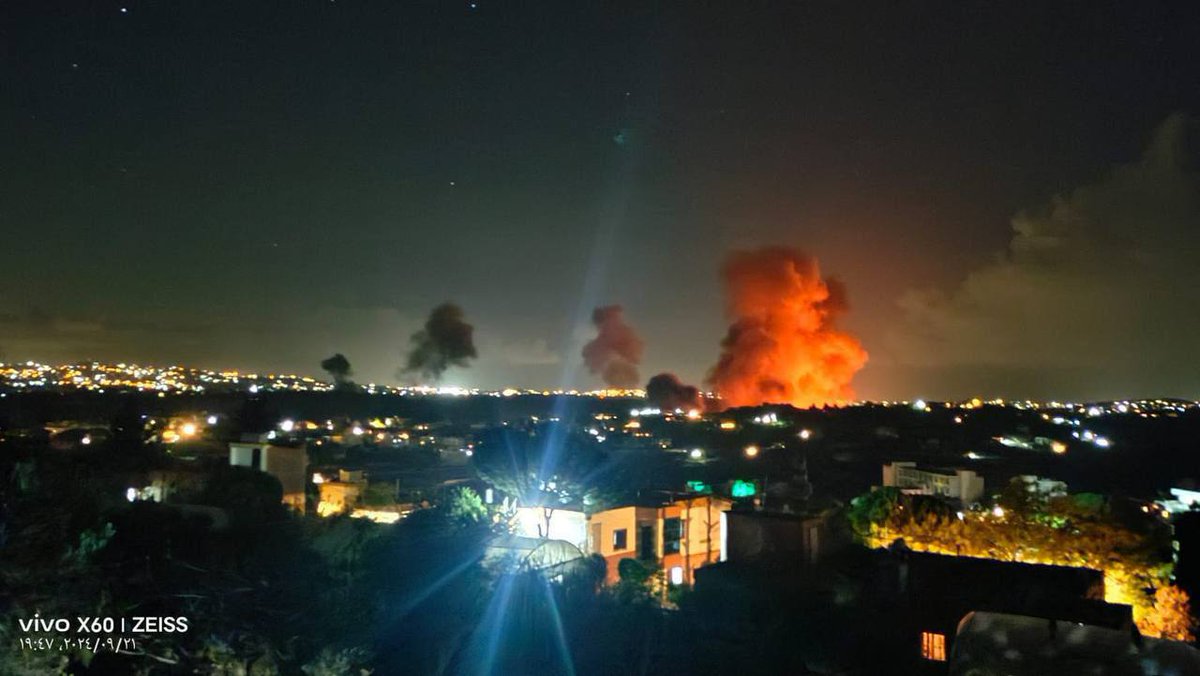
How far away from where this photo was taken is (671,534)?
1644cm

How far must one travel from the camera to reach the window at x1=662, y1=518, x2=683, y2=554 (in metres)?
16.3

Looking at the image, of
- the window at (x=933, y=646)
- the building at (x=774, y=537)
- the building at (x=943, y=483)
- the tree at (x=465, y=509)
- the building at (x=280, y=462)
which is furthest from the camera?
the building at (x=943, y=483)

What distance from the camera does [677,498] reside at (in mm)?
17094

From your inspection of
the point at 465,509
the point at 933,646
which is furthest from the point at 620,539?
the point at 933,646

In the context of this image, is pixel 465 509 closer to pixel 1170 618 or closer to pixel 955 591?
pixel 955 591

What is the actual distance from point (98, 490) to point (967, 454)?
109 feet

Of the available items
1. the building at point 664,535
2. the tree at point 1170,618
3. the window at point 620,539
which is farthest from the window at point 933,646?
the window at point 620,539

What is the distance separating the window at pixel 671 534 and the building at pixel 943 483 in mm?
7122

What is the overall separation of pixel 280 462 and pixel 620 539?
29.7 ft

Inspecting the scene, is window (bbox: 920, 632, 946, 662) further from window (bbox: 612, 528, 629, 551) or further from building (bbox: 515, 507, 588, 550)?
building (bbox: 515, 507, 588, 550)

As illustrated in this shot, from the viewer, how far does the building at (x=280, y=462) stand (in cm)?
1886

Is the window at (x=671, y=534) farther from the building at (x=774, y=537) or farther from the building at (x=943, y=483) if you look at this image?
the building at (x=943, y=483)

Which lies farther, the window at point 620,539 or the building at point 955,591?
the window at point 620,539

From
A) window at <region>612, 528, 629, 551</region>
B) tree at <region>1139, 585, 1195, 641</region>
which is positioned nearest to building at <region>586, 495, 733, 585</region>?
window at <region>612, 528, 629, 551</region>
